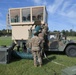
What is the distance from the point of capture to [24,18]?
13578 mm

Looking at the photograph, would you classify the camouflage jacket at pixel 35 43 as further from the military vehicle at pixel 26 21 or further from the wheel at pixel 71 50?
the wheel at pixel 71 50

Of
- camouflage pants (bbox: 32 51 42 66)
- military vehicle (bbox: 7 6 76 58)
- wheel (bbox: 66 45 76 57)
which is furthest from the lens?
military vehicle (bbox: 7 6 76 58)

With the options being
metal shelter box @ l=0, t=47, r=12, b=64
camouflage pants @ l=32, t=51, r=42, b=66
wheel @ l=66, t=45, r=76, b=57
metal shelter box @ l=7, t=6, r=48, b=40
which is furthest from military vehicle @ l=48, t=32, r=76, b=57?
metal shelter box @ l=0, t=47, r=12, b=64

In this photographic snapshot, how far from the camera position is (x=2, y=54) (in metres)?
9.42

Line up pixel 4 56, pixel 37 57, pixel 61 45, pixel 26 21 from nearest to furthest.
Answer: pixel 37 57 < pixel 4 56 < pixel 61 45 < pixel 26 21

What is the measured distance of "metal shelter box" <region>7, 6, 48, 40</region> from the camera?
13.2 metres

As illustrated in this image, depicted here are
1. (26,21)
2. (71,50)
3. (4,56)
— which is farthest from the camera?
(26,21)

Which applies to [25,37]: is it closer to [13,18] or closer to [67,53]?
[13,18]

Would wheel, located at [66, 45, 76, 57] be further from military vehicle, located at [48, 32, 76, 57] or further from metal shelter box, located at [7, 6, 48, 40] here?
metal shelter box, located at [7, 6, 48, 40]

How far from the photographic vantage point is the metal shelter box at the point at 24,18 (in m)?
13.2

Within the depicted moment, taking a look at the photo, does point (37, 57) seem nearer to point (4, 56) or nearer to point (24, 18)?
point (4, 56)

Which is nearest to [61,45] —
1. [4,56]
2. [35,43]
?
[35,43]

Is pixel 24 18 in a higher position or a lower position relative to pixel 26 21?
higher

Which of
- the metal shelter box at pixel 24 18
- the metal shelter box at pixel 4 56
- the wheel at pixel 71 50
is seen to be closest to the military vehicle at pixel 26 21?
the metal shelter box at pixel 24 18
